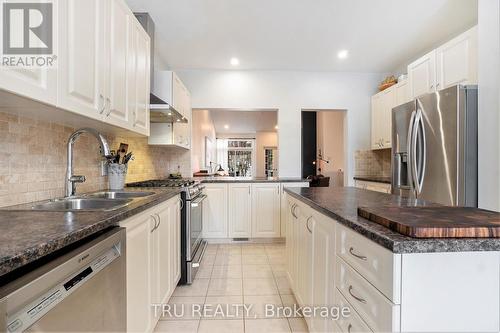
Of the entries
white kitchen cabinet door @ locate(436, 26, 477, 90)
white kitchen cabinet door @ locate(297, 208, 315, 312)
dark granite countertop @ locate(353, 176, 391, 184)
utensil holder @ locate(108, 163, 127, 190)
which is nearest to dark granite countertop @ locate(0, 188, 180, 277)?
utensil holder @ locate(108, 163, 127, 190)

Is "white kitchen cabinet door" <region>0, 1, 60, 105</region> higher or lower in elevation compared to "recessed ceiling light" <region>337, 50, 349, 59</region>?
lower

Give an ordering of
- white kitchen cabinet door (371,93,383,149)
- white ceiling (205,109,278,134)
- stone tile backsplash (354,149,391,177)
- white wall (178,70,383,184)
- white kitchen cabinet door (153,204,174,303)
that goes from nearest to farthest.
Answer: white kitchen cabinet door (153,204,174,303) → white kitchen cabinet door (371,93,383,149) → white wall (178,70,383,184) → stone tile backsplash (354,149,391,177) → white ceiling (205,109,278,134)

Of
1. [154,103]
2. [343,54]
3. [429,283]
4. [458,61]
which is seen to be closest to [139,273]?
[429,283]

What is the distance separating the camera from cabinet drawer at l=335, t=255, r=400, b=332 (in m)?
0.70

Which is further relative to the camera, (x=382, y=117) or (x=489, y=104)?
(x=382, y=117)

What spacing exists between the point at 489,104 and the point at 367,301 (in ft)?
6.49

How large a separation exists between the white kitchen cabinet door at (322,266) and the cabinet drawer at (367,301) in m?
0.09

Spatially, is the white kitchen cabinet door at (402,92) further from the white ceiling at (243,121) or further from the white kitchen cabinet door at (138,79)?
the white ceiling at (243,121)

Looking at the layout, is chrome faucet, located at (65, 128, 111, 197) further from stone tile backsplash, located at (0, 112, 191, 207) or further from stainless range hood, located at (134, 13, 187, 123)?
stainless range hood, located at (134, 13, 187, 123)

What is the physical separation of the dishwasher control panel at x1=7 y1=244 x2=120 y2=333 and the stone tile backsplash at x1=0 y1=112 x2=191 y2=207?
720 millimetres

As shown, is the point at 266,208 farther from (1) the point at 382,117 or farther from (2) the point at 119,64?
(2) the point at 119,64

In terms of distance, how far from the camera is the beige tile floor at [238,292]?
1.75 m

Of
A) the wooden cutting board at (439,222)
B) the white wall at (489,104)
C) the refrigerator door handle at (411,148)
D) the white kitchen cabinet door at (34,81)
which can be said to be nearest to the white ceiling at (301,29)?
the white wall at (489,104)

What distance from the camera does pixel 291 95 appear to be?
3938mm
